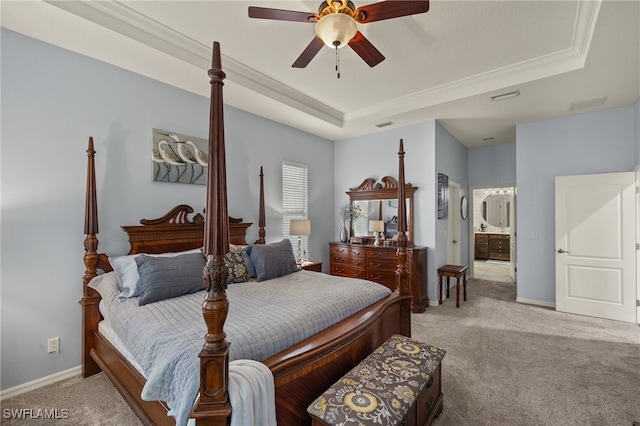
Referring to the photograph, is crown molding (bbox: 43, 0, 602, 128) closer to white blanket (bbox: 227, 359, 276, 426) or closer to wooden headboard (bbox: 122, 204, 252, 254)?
wooden headboard (bbox: 122, 204, 252, 254)

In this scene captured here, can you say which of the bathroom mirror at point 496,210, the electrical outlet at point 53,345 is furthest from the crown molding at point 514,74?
the bathroom mirror at point 496,210

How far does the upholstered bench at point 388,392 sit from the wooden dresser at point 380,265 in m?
2.23

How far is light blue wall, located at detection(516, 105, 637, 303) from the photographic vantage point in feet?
13.1

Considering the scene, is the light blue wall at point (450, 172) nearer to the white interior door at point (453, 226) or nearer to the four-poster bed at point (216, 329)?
the white interior door at point (453, 226)

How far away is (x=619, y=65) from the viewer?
293 cm

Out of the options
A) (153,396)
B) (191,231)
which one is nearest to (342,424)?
(153,396)

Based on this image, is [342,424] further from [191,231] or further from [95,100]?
[95,100]

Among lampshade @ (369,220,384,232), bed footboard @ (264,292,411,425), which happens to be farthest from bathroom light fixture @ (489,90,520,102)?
bed footboard @ (264,292,411,425)

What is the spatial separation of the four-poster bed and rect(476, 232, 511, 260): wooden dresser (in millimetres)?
7753

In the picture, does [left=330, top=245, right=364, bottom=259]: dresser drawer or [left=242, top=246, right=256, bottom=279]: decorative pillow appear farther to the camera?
[left=330, top=245, right=364, bottom=259]: dresser drawer

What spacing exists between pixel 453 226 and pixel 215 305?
5.46 metres

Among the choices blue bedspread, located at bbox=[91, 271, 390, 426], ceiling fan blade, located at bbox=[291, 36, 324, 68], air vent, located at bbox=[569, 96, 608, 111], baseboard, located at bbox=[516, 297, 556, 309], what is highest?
air vent, located at bbox=[569, 96, 608, 111]

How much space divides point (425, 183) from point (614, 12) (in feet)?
8.86

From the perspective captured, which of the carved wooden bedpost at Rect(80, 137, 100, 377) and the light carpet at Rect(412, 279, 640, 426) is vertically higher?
the carved wooden bedpost at Rect(80, 137, 100, 377)
